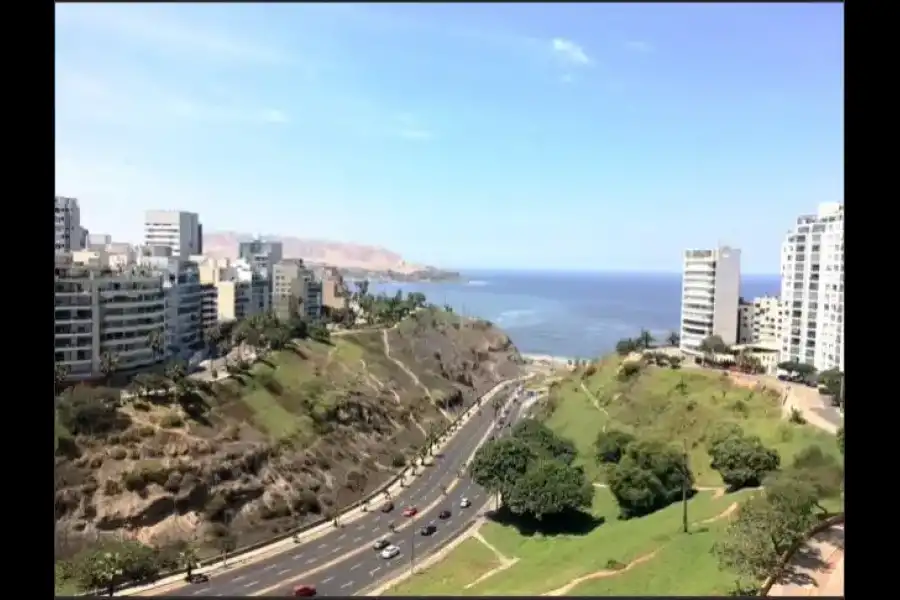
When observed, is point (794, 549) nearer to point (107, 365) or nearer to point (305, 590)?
point (305, 590)

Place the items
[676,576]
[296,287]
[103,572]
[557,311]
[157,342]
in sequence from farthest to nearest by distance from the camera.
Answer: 1. [557,311]
2. [296,287]
3. [157,342]
4. [103,572]
5. [676,576]

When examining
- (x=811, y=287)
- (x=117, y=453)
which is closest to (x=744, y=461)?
(x=811, y=287)

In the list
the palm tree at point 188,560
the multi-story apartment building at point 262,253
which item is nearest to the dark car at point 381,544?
the palm tree at point 188,560

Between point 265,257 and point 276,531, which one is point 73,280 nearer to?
point 276,531

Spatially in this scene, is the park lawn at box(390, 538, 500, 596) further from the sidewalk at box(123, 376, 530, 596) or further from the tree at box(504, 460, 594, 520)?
the sidewalk at box(123, 376, 530, 596)

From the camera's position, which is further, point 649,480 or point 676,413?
point 676,413
